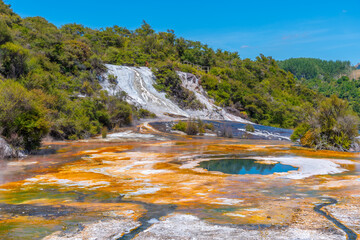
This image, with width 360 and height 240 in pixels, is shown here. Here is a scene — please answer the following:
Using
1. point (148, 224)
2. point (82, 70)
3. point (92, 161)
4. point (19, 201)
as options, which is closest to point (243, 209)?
point (148, 224)

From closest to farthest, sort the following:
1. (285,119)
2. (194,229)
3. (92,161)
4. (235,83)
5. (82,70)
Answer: (194,229) → (92,161) → (82,70) → (285,119) → (235,83)

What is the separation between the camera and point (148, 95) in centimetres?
5000

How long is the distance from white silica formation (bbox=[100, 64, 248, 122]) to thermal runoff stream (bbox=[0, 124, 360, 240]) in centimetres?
3277

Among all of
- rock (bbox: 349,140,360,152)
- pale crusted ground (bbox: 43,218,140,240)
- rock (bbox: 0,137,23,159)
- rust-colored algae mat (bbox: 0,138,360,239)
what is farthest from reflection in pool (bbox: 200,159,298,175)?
rock (bbox: 0,137,23,159)

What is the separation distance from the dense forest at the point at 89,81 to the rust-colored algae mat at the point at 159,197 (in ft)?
14.1

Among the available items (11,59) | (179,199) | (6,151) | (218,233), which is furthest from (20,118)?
(11,59)

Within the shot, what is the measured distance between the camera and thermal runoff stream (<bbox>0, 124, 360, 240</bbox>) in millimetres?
5285

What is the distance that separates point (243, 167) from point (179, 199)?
241 inches

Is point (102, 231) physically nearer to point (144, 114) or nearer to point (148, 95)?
point (144, 114)

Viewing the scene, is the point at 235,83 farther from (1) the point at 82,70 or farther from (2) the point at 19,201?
(2) the point at 19,201

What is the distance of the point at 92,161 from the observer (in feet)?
46.9

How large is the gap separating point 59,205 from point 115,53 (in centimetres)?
5840

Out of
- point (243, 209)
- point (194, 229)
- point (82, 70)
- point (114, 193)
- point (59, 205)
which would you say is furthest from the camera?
point (82, 70)

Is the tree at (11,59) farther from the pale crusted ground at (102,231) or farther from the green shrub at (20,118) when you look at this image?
the pale crusted ground at (102,231)
